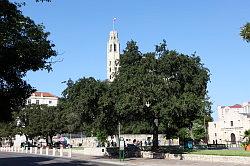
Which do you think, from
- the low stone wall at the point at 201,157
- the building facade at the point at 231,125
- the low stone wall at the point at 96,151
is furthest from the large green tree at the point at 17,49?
the building facade at the point at 231,125

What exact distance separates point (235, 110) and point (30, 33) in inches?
3842

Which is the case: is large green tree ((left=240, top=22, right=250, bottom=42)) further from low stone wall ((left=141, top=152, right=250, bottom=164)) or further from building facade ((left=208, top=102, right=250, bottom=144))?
building facade ((left=208, top=102, right=250, bottom=144))

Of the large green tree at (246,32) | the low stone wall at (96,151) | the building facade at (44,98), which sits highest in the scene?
the building facade at (44,98)

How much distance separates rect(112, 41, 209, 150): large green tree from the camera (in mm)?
39250

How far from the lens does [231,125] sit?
111688 mm

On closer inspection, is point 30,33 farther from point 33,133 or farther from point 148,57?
point 33,133

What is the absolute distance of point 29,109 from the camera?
302ft

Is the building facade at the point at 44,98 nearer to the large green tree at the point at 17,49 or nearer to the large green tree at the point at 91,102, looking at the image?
the large green tree at the point at 91,102

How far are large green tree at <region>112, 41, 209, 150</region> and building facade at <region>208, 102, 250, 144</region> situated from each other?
65154 mm

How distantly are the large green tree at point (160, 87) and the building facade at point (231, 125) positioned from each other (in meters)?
65.2

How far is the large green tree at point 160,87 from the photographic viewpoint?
39250mm

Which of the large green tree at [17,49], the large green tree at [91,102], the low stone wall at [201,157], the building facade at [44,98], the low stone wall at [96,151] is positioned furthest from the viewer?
the building facade at [44,98]

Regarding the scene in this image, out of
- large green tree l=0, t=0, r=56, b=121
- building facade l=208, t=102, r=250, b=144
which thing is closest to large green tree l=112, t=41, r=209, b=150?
large green tree l=0, t=0, r=56, b=121

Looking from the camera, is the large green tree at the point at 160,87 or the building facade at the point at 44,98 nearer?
the large green tree at the point at 160,87
